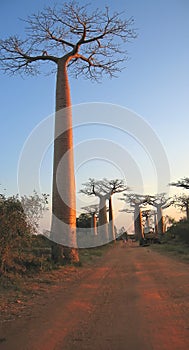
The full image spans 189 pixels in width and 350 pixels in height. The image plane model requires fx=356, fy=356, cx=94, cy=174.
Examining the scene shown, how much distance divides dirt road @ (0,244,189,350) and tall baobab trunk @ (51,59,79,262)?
3.82m

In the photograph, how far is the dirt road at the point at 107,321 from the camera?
3.13 m

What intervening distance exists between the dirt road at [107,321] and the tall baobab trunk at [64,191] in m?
3.82

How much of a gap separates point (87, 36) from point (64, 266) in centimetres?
761

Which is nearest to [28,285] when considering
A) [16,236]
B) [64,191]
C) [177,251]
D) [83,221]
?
[16,236]

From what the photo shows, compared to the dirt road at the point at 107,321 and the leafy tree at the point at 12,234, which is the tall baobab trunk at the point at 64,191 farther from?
the dirt road at the point at 107,321

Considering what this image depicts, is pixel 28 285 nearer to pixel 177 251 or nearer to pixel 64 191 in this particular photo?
pixel 64 191

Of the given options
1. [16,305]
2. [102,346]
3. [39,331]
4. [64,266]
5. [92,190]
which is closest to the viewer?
[102,346]

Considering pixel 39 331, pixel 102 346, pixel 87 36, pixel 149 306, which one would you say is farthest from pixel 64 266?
pixel 87 36

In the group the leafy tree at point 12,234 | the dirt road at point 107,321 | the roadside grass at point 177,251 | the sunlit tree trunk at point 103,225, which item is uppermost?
the sunlit tree trunk at point 103,225

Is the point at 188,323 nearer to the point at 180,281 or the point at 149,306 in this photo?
the point at 149,306

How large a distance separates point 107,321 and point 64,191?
21.9 ft

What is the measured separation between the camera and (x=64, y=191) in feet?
34.1

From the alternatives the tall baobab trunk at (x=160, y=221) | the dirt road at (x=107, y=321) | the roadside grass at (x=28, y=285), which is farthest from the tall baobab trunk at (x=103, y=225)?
the dirt road at (x=107, y=321)

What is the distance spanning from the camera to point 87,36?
476 inches
